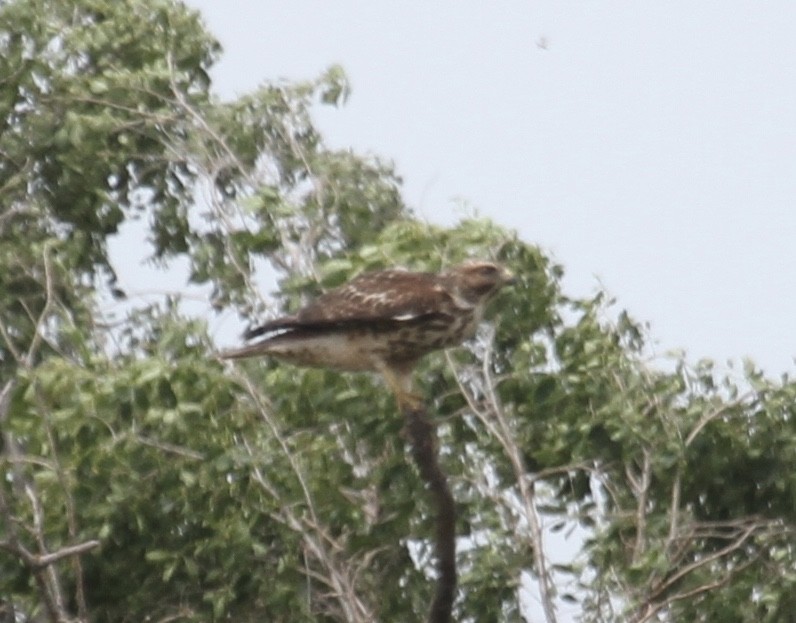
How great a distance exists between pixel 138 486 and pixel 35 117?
2.65 m

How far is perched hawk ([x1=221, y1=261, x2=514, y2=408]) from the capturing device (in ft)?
26.7

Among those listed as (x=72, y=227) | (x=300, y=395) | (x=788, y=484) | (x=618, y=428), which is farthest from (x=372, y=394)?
(x=72, y=227)

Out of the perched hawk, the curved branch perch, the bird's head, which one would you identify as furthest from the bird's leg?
the curved branch perch

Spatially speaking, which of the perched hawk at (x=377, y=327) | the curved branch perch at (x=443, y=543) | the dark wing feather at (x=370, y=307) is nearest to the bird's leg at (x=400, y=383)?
the perched hawk at (x=377, y=327)

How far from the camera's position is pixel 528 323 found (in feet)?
30.8

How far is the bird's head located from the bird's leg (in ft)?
1.01

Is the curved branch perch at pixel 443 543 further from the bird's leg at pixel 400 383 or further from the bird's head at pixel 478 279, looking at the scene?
the bird's head at pixel 478 279

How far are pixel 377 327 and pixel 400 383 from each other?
0.72ft

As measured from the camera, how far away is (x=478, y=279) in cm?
845

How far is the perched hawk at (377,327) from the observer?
8.12m

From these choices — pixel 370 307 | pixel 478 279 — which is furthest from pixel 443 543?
pixel 478 279

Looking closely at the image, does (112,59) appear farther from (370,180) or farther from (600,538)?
(600,538)

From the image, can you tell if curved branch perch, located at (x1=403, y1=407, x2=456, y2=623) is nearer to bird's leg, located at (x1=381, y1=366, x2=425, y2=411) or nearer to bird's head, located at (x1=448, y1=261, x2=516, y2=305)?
bird's leg, located at (x1=381, y1=366, x2=425, y2=411)

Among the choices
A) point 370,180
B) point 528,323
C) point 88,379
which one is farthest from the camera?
point 370,180
